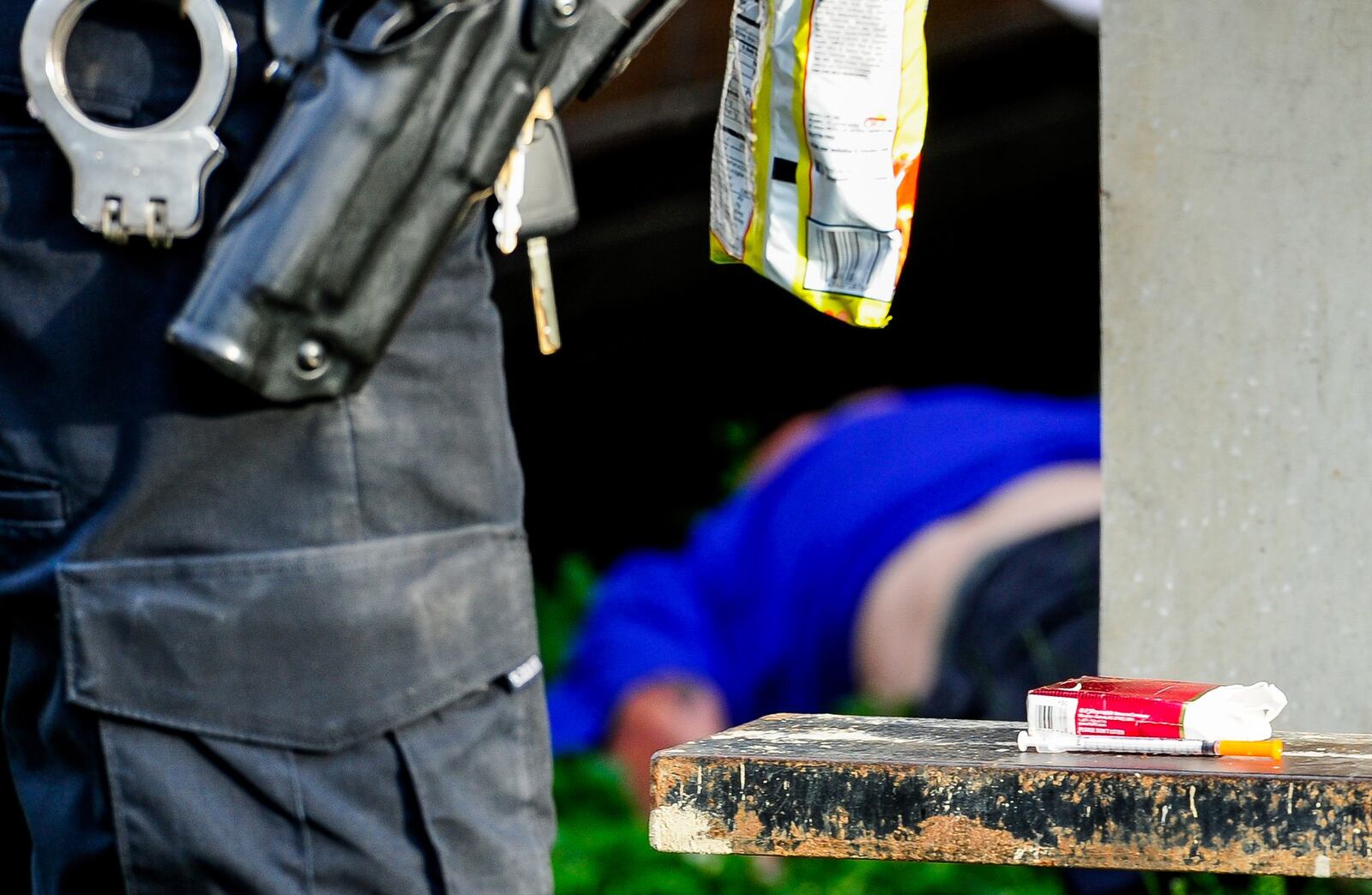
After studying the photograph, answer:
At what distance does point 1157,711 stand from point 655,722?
184 centimetres

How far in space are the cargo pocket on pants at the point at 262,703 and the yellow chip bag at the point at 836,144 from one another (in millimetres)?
343

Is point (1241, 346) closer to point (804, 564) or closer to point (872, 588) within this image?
point (872, 588)

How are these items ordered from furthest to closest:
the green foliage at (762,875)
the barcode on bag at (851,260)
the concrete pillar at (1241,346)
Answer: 1. the green foliage at (762,875)
2. the concrete pillar at (1241,346)
3. the barcode on bag at (851,260)

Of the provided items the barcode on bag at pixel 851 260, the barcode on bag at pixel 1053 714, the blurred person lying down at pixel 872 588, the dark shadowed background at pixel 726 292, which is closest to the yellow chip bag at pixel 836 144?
the barcode on bag at pixel 851 260

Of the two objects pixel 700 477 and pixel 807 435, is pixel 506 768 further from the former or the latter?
pixel 700 477

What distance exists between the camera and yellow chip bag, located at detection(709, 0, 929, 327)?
1.08 meters

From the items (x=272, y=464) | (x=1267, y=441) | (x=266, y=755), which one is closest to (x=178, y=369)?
(x=272, y=464)

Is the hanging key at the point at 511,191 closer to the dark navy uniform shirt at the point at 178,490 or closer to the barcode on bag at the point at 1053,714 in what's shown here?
the dark navy uniform shirt at the point at 178,490

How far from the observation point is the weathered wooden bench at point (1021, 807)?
2.87ft

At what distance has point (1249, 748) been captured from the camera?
38.7 inches

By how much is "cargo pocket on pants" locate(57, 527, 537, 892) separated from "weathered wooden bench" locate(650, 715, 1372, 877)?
0.54 feet

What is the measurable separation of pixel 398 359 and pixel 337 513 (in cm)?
10

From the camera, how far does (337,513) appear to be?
37.8 inches

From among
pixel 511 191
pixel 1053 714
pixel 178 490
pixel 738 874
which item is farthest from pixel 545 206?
pixel 738 874
